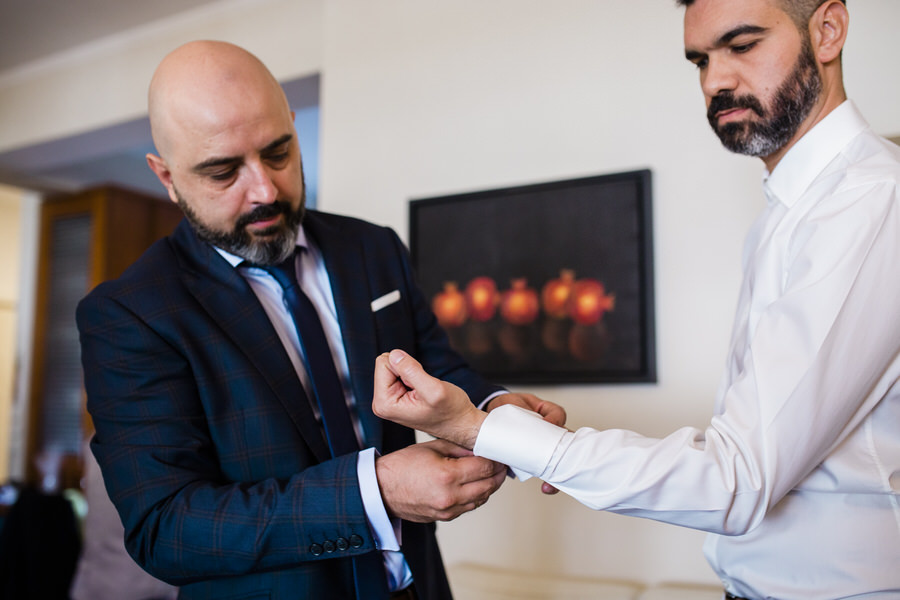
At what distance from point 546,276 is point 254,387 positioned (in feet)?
5.06

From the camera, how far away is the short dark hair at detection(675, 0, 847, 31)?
1.28 m

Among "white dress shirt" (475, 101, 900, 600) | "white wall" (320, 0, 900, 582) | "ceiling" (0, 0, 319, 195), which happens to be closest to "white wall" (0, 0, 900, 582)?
"white wall" (320, 0, 900, 582)

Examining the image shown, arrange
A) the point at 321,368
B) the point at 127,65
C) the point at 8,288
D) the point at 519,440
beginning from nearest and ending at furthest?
the point at 519,440 → the point at 321,368 → the point at 127,65 → the point at 8,288

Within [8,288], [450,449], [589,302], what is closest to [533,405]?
[450,449]

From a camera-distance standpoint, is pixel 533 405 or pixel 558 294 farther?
pixel 558 294

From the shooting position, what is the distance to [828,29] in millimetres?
1302

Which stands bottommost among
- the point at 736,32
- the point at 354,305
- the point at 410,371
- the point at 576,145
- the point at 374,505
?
the point at 374,505

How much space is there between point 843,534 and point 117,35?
13.9 ft

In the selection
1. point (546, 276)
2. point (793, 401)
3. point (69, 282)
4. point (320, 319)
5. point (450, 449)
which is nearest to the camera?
point (793, 401)

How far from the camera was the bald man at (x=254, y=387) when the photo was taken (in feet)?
3.84

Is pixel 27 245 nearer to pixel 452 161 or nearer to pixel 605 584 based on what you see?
pixel 452 161

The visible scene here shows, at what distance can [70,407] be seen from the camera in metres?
4.67

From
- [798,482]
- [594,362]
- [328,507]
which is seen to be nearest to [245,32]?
[594,362]

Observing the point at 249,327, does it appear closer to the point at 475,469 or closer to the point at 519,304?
the point at 475,469
